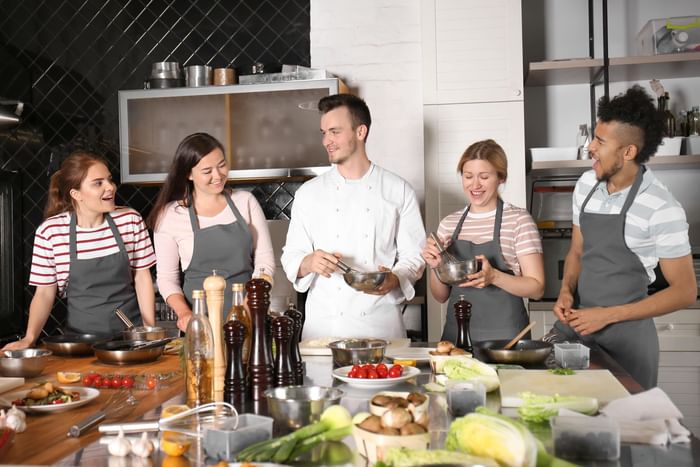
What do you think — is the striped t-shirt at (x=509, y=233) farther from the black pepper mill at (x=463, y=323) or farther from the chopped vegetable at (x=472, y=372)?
the chopped vegetable at (x=472, y=372)

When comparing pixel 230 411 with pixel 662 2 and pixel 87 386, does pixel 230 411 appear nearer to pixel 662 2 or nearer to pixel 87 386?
pixel 87 386

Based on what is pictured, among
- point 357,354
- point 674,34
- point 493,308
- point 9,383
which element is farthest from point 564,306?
point 674,34

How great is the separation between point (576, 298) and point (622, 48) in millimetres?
2295

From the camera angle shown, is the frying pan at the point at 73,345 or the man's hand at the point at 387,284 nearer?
the frying pan at the point at 73,345

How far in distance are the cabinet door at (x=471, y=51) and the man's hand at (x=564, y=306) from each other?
5.33 feet

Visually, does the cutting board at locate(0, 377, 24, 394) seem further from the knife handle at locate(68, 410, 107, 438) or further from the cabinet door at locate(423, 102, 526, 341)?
the cabinet door at locate(423, 102, 526, 341)

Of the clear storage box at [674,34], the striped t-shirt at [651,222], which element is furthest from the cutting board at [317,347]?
the clear storage box at [674,34]

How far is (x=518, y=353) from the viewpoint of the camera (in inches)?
76.3

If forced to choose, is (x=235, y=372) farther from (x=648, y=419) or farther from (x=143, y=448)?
→ (x=648, y=419)

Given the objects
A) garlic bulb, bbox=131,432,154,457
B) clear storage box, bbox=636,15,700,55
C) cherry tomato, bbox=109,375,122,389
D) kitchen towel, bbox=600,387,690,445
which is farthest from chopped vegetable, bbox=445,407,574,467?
clear storage box, bbox=636,15,700,55

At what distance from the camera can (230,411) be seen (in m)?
1.50

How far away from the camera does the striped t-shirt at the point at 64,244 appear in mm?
2988

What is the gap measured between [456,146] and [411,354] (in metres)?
2.15

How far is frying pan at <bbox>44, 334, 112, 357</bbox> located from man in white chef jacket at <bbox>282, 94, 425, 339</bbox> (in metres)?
0.81
